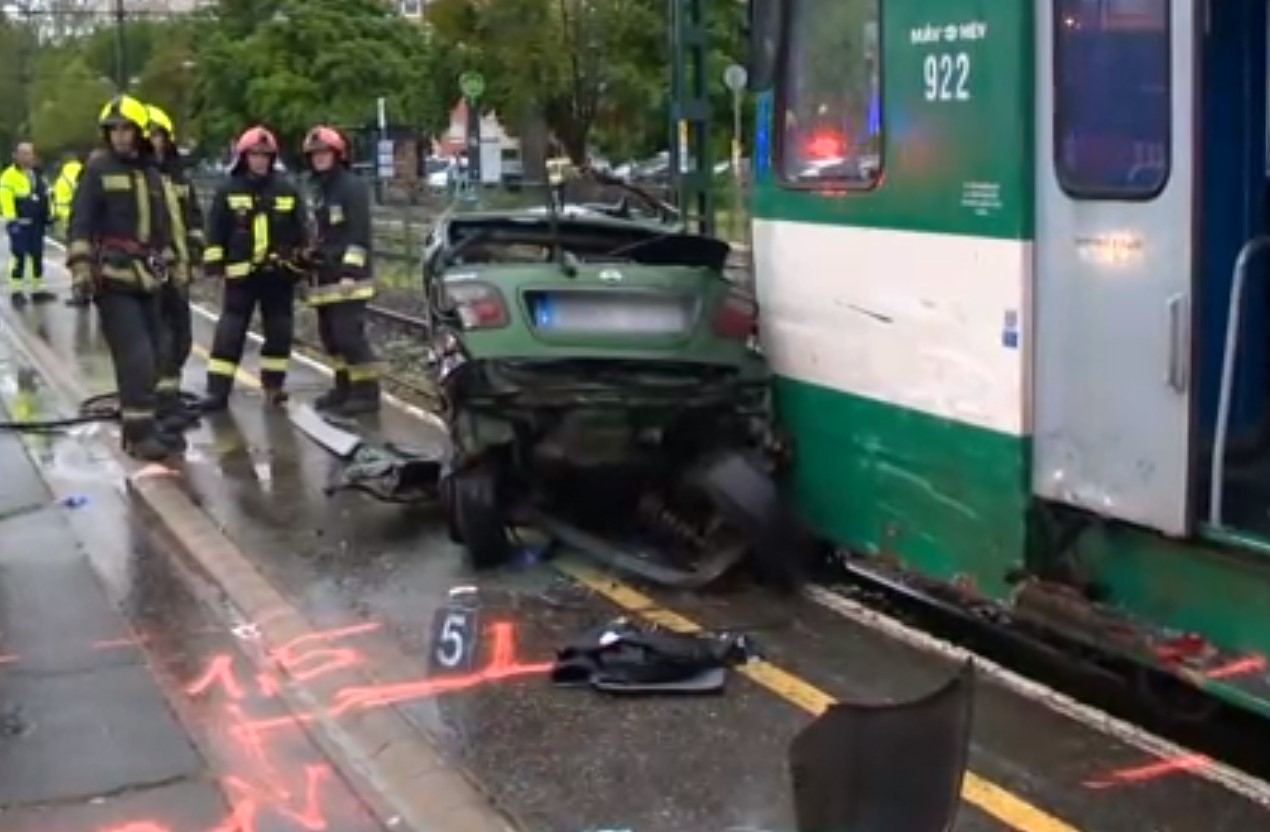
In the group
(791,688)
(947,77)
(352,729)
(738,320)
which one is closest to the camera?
(352,729)

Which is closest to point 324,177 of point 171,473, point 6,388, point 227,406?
point 227,406

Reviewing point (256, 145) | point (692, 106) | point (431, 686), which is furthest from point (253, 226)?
point (431, 686)

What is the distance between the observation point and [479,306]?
7.43 metres

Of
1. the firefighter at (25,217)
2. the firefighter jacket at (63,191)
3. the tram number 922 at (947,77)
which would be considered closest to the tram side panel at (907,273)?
the tram number 922 at (947,77)

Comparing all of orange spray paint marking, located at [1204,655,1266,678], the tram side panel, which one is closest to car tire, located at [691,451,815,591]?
the tram side panel

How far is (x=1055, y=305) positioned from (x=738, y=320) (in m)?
2.10

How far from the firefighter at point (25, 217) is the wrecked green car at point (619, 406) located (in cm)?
1603

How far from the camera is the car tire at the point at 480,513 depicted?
300 inches

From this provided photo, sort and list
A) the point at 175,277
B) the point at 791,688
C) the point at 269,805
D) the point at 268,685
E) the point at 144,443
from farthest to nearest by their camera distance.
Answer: the point at 175,277 < the point at 144,443 < the point at 268,685 < the point at 791,688 < the point at 269,805

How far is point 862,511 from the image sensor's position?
665 centimetres

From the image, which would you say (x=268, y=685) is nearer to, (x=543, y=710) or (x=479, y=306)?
(x=543, y=710)

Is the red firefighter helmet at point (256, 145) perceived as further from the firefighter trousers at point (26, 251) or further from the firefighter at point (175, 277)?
the firefighter trousers at point (26, 251)

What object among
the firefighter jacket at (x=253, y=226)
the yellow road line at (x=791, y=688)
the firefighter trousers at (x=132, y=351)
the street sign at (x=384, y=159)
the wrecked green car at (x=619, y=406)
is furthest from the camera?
the street sign at (x=384, y=159)

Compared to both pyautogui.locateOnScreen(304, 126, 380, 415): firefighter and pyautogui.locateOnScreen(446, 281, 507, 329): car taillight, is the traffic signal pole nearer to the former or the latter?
pyautogui.locateOnScreen(446, 281, 507, 329): car taillight
